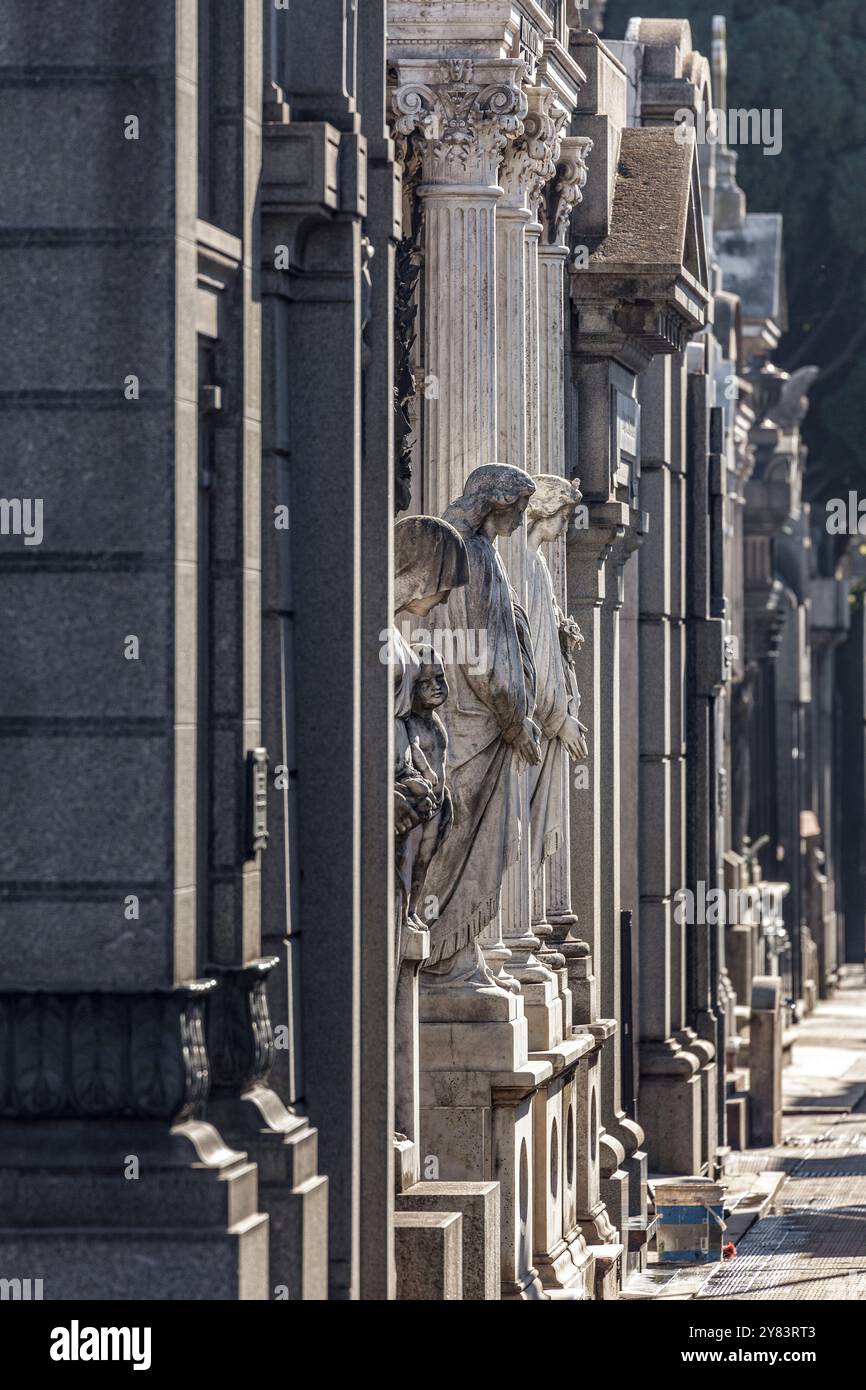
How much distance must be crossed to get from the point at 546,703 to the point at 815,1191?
882 cm

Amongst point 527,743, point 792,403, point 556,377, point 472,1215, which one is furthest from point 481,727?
point 792,403

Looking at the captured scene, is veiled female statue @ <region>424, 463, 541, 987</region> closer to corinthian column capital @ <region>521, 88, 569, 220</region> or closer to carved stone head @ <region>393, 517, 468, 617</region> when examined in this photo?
carved stone head @ <region>393, 517, 468, 617</region>

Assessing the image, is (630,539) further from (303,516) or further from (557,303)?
(303,516)

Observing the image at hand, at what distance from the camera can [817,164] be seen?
49.5m

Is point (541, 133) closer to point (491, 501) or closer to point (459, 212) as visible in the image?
point (459, 212)

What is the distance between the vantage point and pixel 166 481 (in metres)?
9.79

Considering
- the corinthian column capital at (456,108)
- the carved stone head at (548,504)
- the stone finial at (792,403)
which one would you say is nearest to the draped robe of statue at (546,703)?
the carved stone head at (548,504)

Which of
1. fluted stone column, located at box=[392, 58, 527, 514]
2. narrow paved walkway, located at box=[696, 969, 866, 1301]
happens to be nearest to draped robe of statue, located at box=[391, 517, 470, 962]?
fluted stone column, located at box=[392, 58, 527, 514]

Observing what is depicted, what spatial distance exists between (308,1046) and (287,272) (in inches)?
96.5

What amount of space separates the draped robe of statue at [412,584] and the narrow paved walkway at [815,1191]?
288cm

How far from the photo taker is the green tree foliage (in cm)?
4916

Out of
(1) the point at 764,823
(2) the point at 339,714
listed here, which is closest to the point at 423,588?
(2) the point at 339,714

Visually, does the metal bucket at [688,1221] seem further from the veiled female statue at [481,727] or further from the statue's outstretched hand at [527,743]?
the statue's outstretched hand at [527,743]

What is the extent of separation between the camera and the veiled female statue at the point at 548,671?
54.5ft
